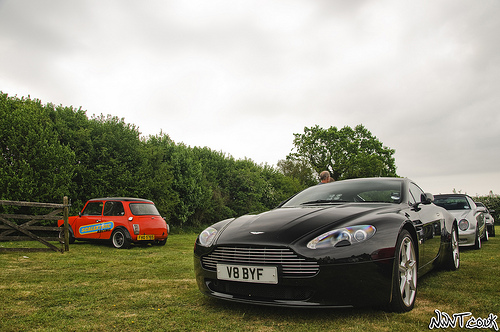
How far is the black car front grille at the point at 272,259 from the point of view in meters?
3.17

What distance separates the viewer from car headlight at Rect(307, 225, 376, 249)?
323cm

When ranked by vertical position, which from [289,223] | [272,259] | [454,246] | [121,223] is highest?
[289,223]

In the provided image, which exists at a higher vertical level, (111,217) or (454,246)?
(111,217)

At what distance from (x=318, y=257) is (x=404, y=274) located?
1.06 metres

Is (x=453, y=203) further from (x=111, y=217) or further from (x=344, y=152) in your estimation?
(x=344, y=152)

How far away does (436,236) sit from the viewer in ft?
16.1

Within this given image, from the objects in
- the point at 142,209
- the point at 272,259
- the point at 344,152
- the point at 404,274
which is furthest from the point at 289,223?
the point at 344,152

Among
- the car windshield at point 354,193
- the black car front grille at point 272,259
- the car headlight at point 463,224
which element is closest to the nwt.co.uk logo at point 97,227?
the car windshield at point 354,193

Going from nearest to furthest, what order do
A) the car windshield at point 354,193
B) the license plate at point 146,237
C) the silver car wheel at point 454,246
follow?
the car windshield at point 354,193, the silver car wheel at point 454,246, the license plate at point 146,237

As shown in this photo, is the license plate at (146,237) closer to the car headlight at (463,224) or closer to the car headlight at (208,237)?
the car headlight at (208,237)

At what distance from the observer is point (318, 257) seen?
3166 millimetres

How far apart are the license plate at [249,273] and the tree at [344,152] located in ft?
135

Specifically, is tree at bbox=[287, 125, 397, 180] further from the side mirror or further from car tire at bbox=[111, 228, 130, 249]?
the side mirror

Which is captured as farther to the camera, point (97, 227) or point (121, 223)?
point (97, 227)
